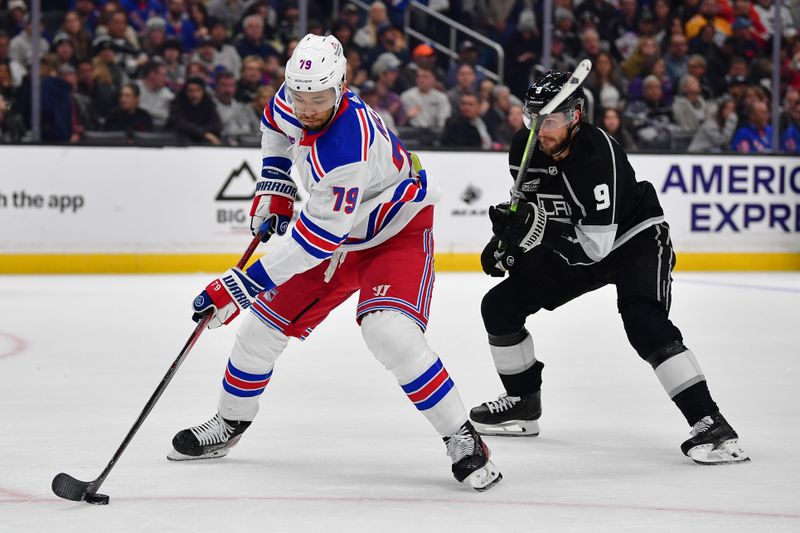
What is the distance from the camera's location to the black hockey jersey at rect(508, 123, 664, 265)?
3.56m

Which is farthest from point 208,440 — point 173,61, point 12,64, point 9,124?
point 173,61

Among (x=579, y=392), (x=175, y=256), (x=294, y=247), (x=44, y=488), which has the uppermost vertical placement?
(x=294, y=247)

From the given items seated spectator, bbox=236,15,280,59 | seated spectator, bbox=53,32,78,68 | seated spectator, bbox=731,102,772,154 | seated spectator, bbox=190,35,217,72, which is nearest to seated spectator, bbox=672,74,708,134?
seated spectator, bbox=731,102,772,154

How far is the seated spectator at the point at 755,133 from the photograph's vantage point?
35.2ft

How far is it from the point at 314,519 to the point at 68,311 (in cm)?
447

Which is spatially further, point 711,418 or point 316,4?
point 316,4

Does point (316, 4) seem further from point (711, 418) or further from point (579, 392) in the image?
point (711, 418)

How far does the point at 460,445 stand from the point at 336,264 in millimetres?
608

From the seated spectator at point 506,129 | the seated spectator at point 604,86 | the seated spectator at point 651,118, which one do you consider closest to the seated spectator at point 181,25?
the seated spectator at point 506,129

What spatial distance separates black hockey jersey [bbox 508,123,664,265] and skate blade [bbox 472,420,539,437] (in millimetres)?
547

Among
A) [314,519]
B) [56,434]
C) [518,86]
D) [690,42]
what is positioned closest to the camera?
[314,519]

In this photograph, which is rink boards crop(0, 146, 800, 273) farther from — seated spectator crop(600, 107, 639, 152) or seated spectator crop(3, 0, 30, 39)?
seated spectator crop(3, 0, 30, 39)

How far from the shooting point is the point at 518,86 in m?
10.9

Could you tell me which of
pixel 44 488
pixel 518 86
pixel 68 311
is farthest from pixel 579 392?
pixel 518 86
